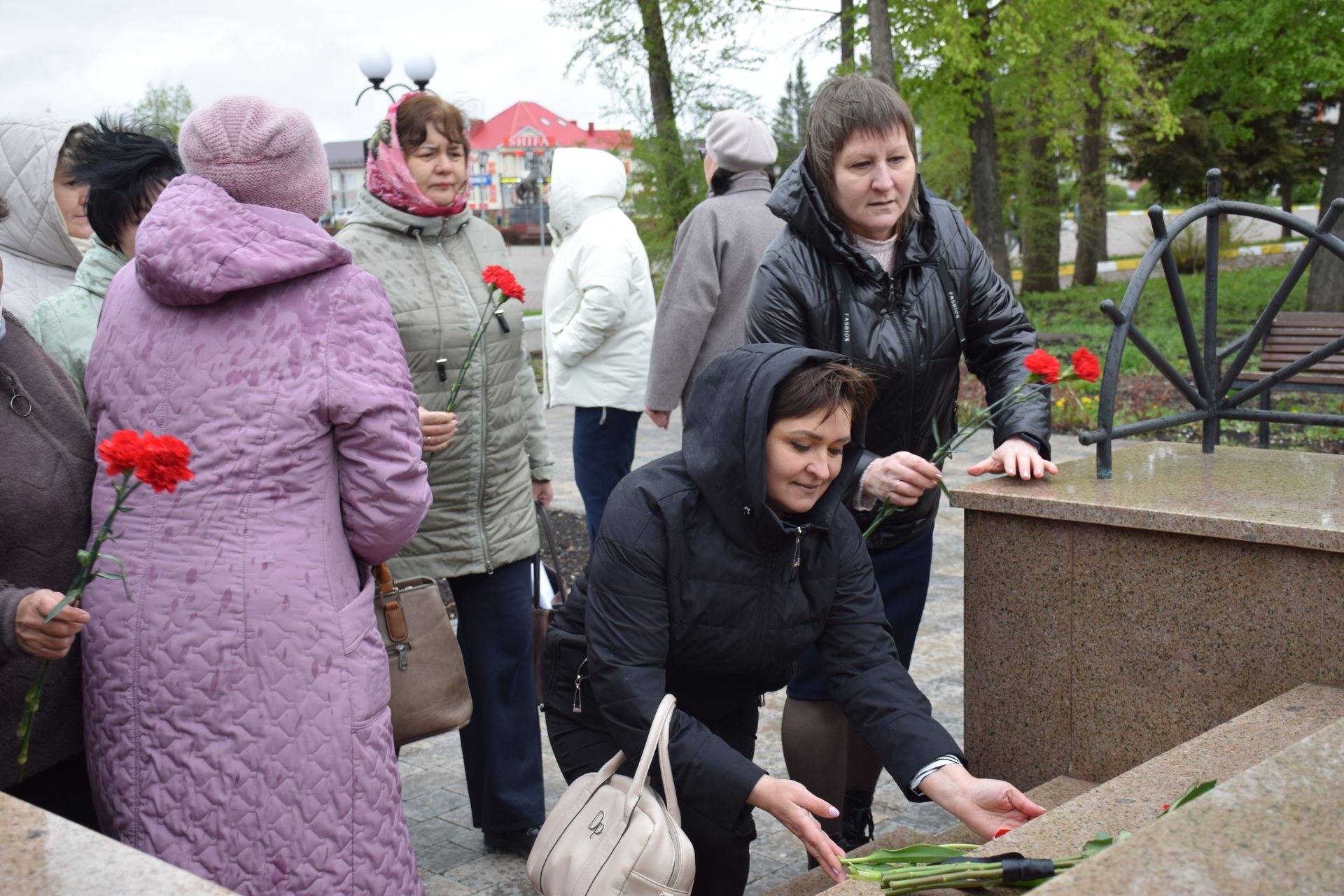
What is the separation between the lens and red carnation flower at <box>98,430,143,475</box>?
1938 millimetres

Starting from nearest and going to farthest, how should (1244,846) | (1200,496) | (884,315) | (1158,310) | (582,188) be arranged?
(1244,846), (884,315), (1200,496), (582,188), (1158,310)

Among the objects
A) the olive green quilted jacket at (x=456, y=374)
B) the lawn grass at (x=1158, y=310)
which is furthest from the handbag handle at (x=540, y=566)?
the lawn grass at (x=1158, y=310)

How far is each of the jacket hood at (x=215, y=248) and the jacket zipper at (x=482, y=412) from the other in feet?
3.51

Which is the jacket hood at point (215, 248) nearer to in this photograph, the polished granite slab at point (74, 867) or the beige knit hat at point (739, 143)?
the polished granite slab at point (74, 867)

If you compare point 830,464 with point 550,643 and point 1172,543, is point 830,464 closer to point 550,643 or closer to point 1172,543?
point 550,643

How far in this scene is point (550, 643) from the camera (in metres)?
2.83

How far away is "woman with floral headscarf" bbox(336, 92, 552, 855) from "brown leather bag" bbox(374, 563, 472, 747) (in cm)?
36

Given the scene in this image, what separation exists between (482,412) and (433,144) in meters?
0.71

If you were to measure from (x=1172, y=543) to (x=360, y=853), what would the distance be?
196 cm

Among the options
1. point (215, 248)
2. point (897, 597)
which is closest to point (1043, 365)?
point (897, 597)

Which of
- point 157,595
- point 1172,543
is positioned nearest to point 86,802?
point 157,595

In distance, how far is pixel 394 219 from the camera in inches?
136

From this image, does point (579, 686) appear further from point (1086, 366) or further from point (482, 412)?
point (1086, 366)

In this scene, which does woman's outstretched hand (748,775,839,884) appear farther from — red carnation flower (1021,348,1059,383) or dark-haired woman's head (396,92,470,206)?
dark-haired woman's head (396,92,470,206)
